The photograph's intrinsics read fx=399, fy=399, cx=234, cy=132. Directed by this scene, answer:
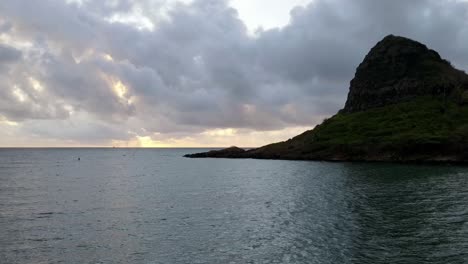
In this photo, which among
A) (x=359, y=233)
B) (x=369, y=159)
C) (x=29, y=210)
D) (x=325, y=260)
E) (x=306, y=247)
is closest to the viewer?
(x=325, y=260)

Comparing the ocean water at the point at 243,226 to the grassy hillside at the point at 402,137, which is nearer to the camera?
the ocean water at the point at 243,226

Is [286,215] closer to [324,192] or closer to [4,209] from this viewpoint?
[324,192]

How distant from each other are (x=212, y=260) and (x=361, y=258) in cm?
1199

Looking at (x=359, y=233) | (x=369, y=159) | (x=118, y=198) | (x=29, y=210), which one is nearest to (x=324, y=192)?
(x=359, y=233)

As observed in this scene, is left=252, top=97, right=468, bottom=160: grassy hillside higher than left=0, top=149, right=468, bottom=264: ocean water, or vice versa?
left=252, top=97, right=468, bottom=160: grassy hillside

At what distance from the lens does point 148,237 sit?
40.3 metres

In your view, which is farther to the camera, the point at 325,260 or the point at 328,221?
the point at 328,221

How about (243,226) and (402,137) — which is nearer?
(243,226)

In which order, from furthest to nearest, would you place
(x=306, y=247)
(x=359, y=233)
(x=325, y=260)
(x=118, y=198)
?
1. (x=118, y=198)
2. (x=359, y=233)
3. (x=306, y=247)
4. (x=325, y=260)

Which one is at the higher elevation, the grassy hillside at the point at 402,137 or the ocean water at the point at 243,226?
the grassy hillside at the point at 402,137

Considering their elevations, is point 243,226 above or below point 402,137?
below

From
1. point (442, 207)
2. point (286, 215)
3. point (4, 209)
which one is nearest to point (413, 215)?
point (442, 207)

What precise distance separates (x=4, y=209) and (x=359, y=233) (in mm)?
49624

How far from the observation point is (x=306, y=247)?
3569 centimetres
